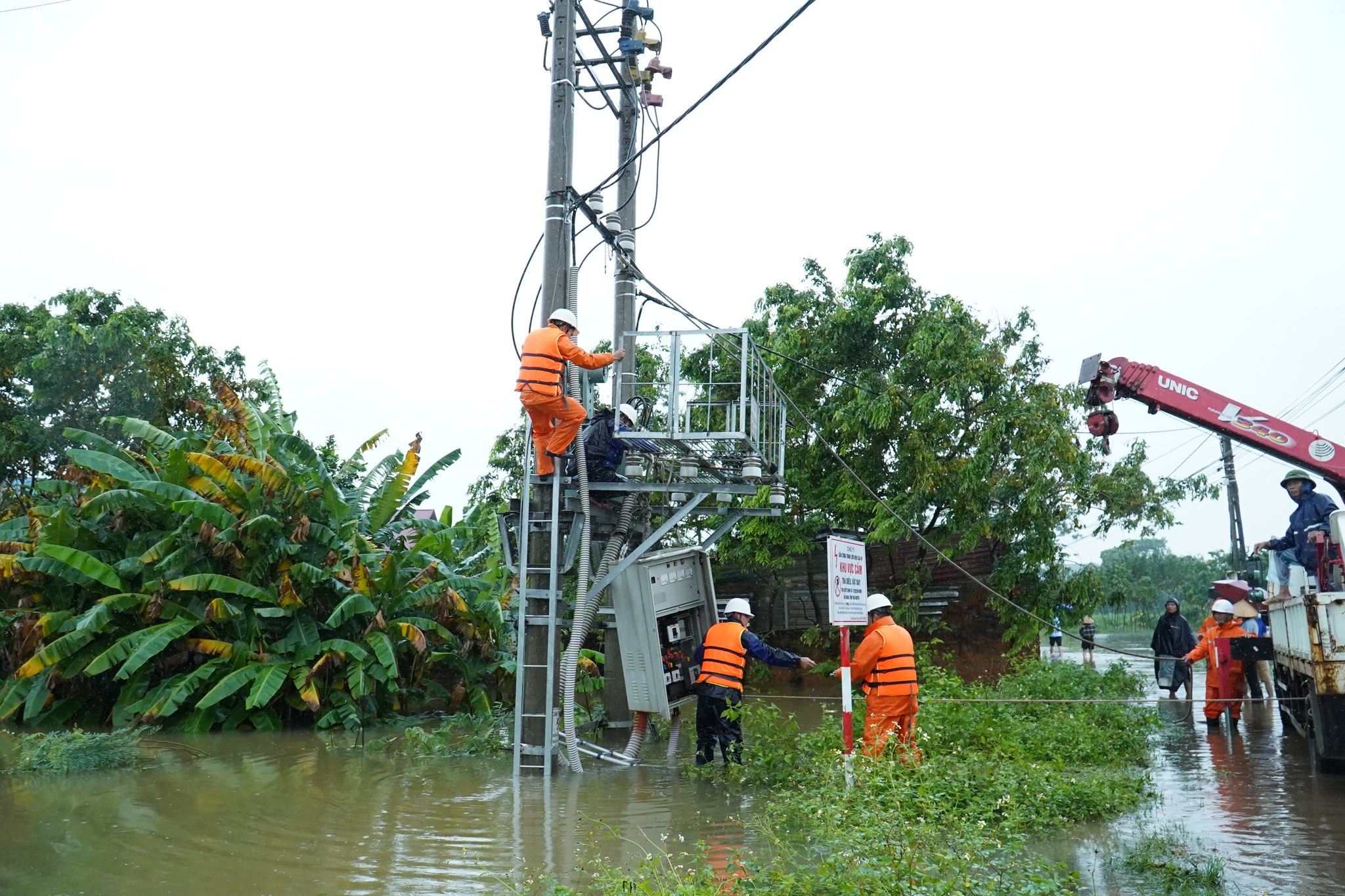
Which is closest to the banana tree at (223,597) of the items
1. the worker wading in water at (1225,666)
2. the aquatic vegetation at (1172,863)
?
the worker wading in water at (1225,666)

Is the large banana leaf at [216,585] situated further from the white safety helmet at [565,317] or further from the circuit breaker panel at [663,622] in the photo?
the white safety helmet at [565,317]

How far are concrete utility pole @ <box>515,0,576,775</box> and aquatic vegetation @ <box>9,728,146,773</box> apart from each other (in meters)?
4.25

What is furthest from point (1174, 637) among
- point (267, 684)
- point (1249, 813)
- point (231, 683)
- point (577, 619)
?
point (231, 683)

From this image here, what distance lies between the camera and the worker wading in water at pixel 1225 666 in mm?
13125

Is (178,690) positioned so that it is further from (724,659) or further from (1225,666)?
(1225,666)

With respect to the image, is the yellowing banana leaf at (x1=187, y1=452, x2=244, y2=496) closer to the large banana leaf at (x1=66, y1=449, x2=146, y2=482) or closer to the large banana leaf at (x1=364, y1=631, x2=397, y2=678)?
the large banana leaf at (x1=66, y1=449, x2=146, y2=482)

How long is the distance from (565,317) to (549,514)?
6.56 feet

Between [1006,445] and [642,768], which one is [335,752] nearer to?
[642,768]

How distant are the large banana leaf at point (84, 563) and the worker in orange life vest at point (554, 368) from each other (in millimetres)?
7164

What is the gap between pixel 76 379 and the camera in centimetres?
2459

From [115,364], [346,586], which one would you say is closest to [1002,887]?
[346,586]

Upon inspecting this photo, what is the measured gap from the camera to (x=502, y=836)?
777 centimetres

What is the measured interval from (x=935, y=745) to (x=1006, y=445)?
10991 millimetres

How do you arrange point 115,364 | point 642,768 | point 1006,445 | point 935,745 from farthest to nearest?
point 115,364 → point 1006,445 → point 642,768 → point 935,745
